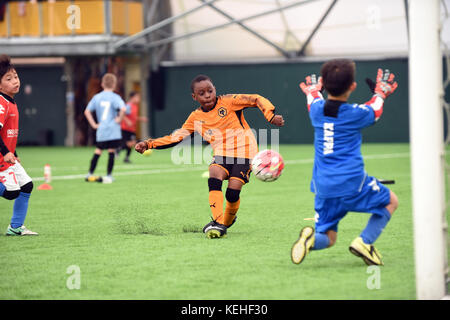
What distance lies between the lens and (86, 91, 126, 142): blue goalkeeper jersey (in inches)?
609

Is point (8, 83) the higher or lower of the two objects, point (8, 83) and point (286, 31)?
the lower

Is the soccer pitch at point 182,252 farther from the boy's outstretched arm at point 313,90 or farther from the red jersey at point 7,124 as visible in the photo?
the boy's outstretched arm at point 313,90

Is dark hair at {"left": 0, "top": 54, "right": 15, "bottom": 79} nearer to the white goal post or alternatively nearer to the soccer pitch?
the soccer pitch

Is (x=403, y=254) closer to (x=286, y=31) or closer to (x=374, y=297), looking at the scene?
(x=374, y=297)

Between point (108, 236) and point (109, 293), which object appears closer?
point (109, 293)

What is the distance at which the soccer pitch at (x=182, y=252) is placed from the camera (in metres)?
5.54

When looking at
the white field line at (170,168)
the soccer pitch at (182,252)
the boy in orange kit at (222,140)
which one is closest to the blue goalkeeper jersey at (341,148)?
the soccer pitch at (182,252)

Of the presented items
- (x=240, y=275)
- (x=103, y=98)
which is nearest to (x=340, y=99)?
(x=240, y=275)

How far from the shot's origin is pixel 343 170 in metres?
6.00

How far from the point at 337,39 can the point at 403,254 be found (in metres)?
24.4

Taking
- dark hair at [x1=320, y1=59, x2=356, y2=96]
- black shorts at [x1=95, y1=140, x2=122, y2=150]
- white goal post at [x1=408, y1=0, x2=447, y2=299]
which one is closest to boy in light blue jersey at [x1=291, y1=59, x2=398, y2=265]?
dark hair at [x1=320, y1=59, x2=356, y2=96]

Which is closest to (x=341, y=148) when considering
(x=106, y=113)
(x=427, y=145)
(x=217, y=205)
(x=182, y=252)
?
(x=427, y=145)
